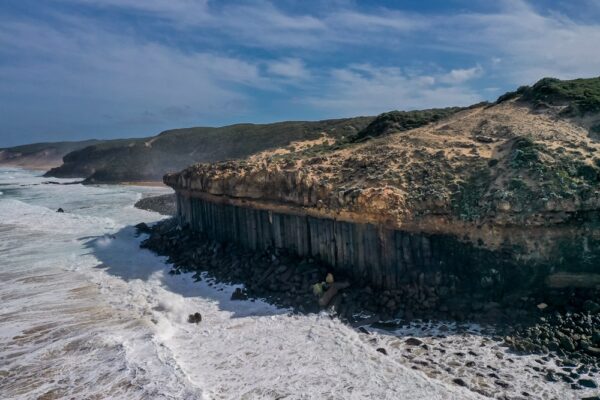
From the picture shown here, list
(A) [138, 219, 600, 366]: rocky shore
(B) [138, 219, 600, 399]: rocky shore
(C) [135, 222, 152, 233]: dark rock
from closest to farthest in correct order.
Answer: (B) [138, 219, 600, 399]: rocky shore
(A) [138, 219, 600, 366]: rocky shore
(C) [135, 222, 152, 233]: dark rock

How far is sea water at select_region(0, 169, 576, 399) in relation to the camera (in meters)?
9.91

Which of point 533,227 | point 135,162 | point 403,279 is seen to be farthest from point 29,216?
point 135,162

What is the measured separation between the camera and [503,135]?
17.4 metres

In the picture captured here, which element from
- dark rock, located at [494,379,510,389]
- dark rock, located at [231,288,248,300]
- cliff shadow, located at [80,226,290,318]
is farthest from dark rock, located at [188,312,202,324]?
dark rock, located at [494,379,510,389]

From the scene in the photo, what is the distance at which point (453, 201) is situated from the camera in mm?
14328

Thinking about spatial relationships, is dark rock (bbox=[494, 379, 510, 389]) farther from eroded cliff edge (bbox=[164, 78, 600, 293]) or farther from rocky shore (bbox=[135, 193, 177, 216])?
rocky shore (bbox=[135, 193, 177, 216])

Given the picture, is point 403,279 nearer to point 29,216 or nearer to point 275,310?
point 275,310

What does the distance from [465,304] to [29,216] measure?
33.4 m

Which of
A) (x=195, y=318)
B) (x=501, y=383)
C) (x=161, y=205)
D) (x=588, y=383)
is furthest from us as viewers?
(x=161, y=205)

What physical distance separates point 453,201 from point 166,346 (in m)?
9.48

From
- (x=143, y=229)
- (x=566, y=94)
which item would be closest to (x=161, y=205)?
(x=143, y=229)

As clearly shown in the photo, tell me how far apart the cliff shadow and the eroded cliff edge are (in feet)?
8.51

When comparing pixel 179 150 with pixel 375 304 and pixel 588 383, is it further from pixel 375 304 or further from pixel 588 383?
pixel 588 383

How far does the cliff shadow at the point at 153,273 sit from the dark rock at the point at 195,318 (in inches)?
40.4
